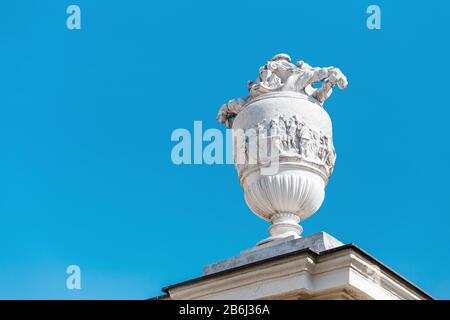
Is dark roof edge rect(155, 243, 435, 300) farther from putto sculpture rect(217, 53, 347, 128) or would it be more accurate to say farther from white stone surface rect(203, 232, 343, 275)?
putto sculpture rect(217, 53, 347, 128)

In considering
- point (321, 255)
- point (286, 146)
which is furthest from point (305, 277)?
point (286, 146)

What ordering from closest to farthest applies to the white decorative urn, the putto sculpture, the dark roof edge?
the dark roof edge < the white decorative urn < the putto sculpture

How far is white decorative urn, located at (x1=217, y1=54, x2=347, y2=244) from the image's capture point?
34.6 feet

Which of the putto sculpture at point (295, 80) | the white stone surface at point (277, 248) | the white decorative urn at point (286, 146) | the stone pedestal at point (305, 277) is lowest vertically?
the stone pedestal at point (305, 277)

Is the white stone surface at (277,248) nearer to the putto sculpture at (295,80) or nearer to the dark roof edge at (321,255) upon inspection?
the dark roof edge at (321,255)

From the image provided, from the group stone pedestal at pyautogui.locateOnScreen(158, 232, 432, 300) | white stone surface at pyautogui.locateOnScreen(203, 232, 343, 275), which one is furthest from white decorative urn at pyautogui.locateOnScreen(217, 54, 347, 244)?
stone pedestal at pyautogui.locateOnScreen(158, 232, 432, 300)

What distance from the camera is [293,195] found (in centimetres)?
1055

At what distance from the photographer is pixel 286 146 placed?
416 inches

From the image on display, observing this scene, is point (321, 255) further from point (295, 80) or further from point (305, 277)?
point (295, 80)

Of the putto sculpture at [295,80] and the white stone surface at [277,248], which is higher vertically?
the putto sculpture at [295,80]

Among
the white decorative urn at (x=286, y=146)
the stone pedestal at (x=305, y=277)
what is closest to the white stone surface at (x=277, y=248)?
the stone pedestal at (x=305, y=277)

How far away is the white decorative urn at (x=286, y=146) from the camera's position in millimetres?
10531

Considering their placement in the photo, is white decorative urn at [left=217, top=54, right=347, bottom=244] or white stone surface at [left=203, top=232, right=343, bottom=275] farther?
white decorative urn at [left=217, top=54, right=347, bottom=244]

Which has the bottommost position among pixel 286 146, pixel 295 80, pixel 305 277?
pixel 305 277
